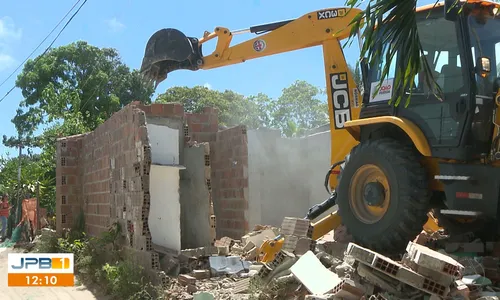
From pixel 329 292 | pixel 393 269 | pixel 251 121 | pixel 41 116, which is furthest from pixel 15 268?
pixel 251 121

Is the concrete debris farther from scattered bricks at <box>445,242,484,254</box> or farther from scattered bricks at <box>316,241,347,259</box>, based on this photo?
scattered bricks at <box>445,242,484,254</box>

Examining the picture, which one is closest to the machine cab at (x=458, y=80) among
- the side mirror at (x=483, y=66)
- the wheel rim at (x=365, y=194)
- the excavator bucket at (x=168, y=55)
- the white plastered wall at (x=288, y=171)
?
the side mirror at (x=483, y=66)

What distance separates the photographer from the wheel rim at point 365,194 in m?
5.72

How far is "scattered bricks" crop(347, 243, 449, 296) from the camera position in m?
4.27

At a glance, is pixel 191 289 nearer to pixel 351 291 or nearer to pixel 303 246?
pixel 303 246

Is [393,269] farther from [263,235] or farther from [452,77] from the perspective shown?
[263,235]

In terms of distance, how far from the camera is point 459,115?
535 centimetres

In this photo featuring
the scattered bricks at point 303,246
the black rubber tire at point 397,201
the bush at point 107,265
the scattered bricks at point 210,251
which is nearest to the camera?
the black rubber tire at point 397,201

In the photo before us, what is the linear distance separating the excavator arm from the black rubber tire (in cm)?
319

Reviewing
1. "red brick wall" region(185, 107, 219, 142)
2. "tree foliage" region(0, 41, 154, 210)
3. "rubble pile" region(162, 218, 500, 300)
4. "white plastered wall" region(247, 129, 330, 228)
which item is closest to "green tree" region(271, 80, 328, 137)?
"tree foliage" region(0, 41, 154, 210)

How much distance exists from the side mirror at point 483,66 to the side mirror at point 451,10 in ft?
1.60

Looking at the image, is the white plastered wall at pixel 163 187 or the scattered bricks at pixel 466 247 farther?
the white plastered wall at pixel 163 187

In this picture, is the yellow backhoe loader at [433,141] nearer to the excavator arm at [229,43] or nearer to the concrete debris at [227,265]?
the concrete debris at [227,265]

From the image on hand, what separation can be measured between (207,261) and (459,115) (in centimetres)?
415
